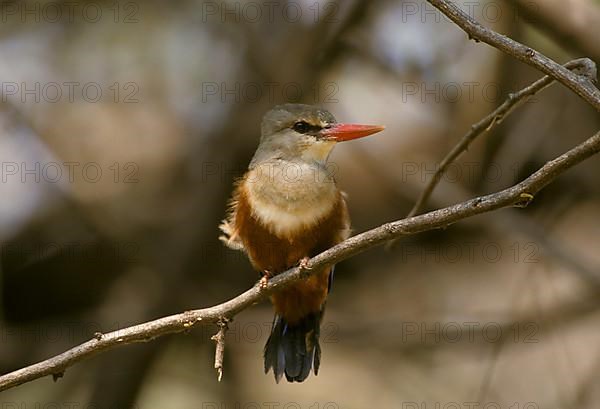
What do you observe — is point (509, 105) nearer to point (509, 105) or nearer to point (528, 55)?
point (509, 105)

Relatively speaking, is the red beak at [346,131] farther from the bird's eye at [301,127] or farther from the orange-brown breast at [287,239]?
A: the orange-brown breast at [287,239]

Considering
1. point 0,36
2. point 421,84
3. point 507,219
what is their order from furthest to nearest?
point 0,36 → point 421,84 → point 507,219

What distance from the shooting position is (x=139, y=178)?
14.7ft

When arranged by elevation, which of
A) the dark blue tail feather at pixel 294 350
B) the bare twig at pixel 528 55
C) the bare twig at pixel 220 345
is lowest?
the dark blue tail feather at pixel 294 350

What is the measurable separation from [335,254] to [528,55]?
620 millimetres

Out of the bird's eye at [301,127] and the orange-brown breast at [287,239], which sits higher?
the bird's eye at [301,127]

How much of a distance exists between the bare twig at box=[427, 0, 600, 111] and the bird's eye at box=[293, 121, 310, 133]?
4.49ft

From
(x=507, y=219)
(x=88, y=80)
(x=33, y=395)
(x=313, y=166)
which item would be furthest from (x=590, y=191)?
(x=33, y=395)

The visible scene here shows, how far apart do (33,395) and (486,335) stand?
2255mm

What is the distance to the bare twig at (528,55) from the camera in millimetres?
1730

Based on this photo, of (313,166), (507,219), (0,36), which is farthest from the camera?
(0,36)

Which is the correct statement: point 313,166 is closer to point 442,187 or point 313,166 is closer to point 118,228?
point 442,187

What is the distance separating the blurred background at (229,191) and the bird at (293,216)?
2.71 feet

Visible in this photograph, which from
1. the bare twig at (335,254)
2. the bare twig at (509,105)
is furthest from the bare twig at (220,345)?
the bare twig at (509,105)
